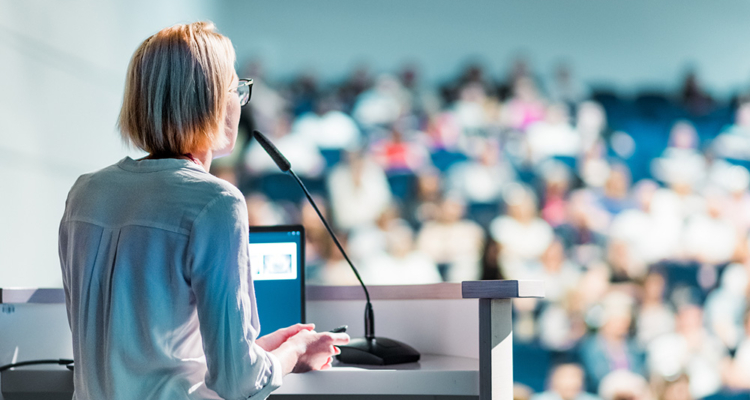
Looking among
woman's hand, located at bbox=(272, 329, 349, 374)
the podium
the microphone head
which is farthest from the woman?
the microphone head

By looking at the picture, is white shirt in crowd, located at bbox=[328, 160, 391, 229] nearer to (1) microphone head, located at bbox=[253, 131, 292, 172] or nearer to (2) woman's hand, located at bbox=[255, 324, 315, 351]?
(1) microphone head, located at bbox=[253, 131, 292, 172]

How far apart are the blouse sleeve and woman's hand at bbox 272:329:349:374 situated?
17 cm

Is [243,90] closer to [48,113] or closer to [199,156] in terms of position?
[199,156]

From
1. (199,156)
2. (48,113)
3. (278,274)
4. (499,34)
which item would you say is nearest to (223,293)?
(199,156)

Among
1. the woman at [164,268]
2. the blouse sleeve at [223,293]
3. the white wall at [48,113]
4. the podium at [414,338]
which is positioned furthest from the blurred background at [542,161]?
the blouse sleeve at [223,293]

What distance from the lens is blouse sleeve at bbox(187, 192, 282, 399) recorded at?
654 millimetres

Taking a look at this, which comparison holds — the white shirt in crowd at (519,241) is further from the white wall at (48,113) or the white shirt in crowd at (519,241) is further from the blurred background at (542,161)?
the white wall at (48,113)

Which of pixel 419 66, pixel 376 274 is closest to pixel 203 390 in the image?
pixel 376 274

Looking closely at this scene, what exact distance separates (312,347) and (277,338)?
6cm

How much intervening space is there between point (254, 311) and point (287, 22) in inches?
97.8

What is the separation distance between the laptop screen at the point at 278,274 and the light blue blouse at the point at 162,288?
16.5 inches

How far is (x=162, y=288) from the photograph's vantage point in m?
0.67

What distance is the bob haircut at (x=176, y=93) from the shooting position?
0.74m

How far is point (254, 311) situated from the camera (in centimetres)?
75
